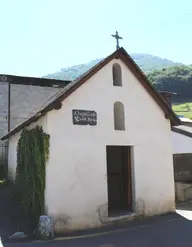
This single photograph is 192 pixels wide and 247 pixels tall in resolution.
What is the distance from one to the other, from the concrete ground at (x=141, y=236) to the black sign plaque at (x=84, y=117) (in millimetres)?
3698

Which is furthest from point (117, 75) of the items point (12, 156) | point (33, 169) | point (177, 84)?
point (177, 84)

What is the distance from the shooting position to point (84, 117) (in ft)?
35.5

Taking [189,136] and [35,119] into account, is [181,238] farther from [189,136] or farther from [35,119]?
[189,136]

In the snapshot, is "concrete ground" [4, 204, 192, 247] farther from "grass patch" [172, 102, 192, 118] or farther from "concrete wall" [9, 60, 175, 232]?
Result: "grass patch" [172, 102, 192, 118]

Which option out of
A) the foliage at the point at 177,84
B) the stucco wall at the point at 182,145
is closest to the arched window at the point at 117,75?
the stucco wall at the point at 182,145

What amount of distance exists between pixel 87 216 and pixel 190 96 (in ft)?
193

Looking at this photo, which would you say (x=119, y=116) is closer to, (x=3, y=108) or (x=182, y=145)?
(x=182, y=145)

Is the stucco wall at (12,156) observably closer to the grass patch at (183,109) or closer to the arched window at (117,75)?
the arched window at (117,75)

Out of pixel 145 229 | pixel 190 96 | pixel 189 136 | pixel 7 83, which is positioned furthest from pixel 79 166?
pixel 190 96

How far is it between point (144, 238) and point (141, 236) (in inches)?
9.2

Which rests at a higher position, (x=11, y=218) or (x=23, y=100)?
(x=23, y=100)

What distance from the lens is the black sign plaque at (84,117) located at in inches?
419

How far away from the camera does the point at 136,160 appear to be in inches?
462

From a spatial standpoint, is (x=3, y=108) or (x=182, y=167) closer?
(x=182, y=167)
